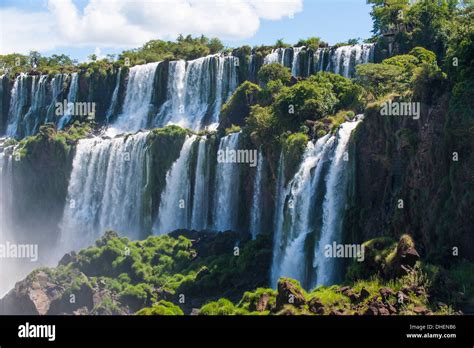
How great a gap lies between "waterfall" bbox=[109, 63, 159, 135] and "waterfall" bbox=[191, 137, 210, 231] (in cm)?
1601

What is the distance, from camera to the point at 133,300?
3431cm

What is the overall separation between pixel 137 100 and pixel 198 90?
19.8 feet

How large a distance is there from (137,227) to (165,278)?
10320mm

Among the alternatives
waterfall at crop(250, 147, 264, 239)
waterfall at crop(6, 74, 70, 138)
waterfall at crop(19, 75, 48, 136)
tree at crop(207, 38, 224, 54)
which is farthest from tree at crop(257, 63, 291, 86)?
waterfall at crop(19, 75, 48, 136)

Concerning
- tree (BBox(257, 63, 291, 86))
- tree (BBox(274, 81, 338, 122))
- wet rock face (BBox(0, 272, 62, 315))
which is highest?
tree (BBox(257, 63, 291, 86))

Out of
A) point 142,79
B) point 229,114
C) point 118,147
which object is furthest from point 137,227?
point 142,79

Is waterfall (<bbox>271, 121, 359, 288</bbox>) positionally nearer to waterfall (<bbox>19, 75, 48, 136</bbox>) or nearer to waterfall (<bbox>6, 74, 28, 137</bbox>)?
waterfall (<bbox>19, 75, 48, 136</bbox>)

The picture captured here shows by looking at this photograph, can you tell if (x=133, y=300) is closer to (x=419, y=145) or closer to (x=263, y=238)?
(x=263, y=238)

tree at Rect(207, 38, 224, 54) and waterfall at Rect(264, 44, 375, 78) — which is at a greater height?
tree at Rect(207, 38, 224, 54)

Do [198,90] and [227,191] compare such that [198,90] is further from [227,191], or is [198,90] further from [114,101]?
[227,191]

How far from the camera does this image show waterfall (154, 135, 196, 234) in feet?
146

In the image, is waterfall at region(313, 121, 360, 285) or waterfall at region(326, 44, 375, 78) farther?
waterfall at region(326, 44, 375, 78)

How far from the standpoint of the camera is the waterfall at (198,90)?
184 feet

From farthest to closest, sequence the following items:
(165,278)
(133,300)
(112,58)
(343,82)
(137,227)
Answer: (112,58)
(137,227)
(343,82)
(165,278)
(133,300)
